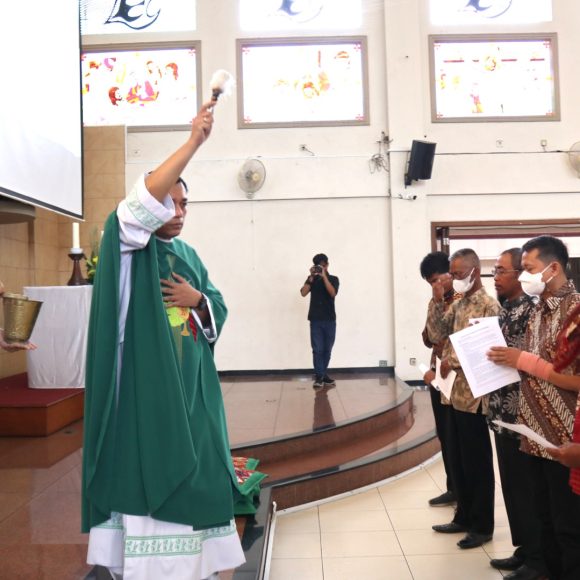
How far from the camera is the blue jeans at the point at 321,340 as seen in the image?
6691mm

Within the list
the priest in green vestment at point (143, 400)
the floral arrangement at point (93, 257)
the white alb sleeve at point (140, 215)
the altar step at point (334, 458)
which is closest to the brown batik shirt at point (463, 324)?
the altar step at point (334, 458)

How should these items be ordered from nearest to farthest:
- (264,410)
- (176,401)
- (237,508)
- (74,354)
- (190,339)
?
(176,401)
(190,339)
(237,508)
(74,354)
(264,410)

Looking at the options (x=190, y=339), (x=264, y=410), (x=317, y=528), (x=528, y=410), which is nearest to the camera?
(x=190, y=339)

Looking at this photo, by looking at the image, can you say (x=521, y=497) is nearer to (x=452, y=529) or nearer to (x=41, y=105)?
(x=452, y=529)

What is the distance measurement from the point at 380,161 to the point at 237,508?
5682mm

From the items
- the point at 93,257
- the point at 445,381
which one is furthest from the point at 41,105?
the point at 445,381

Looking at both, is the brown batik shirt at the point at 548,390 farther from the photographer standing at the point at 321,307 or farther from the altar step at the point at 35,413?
the photographer standing at the point at 321,307

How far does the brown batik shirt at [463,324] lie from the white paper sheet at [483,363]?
1.38 ft

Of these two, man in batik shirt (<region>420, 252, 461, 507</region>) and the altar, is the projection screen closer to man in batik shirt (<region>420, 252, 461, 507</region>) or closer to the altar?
the altar

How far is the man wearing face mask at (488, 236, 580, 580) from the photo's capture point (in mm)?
2084

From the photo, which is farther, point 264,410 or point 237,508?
point 264,410

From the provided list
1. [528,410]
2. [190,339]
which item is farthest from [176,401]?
[528,410]

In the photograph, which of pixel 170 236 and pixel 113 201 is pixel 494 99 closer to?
pixel 113 201

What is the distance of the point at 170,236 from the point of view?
5.46 feet
